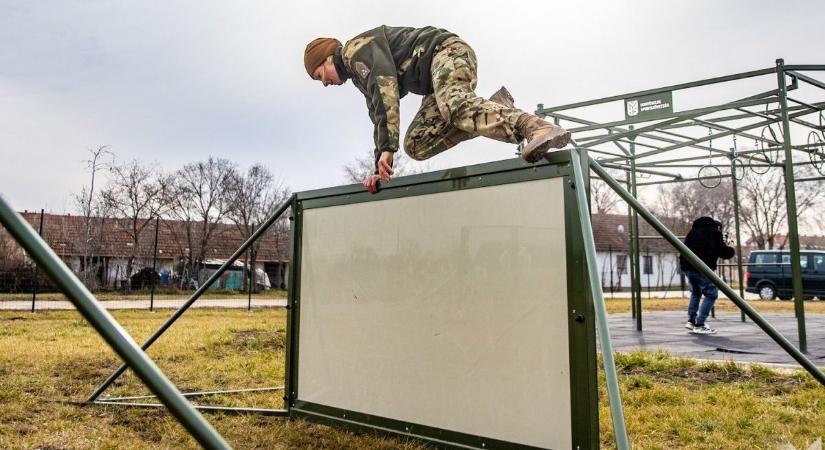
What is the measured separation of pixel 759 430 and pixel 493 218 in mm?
1767

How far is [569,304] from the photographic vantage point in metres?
2.36

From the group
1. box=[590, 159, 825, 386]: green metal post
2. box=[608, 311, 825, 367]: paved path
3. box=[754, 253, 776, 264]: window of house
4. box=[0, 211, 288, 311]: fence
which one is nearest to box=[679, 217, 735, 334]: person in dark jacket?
box=[608, 311, 825, 367]: paved path

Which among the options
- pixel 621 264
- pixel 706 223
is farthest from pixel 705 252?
pixel 621 264

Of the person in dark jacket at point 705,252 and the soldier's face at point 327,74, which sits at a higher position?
the soldier's face at point 327,74

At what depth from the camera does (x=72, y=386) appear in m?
4.14

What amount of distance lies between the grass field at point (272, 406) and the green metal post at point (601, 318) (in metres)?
1.06

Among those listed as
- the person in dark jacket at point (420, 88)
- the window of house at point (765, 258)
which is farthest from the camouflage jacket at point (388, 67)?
the window of house at point (765, 258)

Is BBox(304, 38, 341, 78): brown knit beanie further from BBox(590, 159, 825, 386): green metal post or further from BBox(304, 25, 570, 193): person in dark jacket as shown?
BBox(590, 159, 825, 386): green metal post

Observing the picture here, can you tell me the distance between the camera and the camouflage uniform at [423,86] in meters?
2.68

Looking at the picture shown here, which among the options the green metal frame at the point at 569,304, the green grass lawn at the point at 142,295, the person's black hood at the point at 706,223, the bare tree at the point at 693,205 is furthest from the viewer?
the bare tree at the point at 693,205

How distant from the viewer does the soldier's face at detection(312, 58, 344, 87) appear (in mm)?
3160

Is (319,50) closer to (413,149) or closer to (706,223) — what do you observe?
(413,149)

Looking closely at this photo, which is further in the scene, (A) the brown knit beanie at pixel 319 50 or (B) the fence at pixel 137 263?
(B) the fence at pixel 137 263

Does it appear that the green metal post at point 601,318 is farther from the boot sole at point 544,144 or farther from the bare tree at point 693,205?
the bare tree at point 693,205
